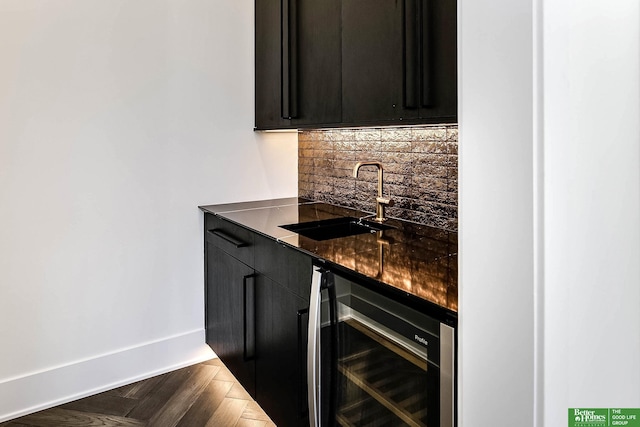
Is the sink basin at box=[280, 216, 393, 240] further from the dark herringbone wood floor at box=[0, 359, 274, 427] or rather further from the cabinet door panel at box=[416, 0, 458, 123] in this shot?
the dark herringbone wood floor at box=[0, 359, 274, 427]

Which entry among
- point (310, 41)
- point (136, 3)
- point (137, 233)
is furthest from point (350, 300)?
point (136, 3)

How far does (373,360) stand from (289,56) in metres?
1.60

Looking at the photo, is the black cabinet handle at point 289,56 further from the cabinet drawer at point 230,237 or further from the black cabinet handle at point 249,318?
the black cabinet handle at point 249,318

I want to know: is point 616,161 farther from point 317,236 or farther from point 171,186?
point 171,186

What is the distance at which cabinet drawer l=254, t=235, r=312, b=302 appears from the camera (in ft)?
5.02

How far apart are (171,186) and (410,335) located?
1733 millimetres

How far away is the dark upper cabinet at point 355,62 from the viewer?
4.73 feet

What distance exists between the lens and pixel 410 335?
1.09 metres

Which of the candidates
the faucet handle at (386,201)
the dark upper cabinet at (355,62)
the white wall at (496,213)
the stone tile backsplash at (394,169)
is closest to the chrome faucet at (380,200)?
the faucet handle at (386,201)

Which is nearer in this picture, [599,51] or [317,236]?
[599,51]

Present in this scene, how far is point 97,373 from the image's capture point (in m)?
2.25

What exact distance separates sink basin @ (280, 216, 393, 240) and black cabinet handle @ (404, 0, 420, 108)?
628 mm

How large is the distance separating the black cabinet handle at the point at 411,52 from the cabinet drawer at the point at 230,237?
89 cm

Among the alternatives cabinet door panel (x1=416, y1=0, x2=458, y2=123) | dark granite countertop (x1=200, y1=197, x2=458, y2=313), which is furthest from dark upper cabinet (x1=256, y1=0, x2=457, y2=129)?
dark granite countertop (x1=200, y1=197, x2=458, y2=313)
